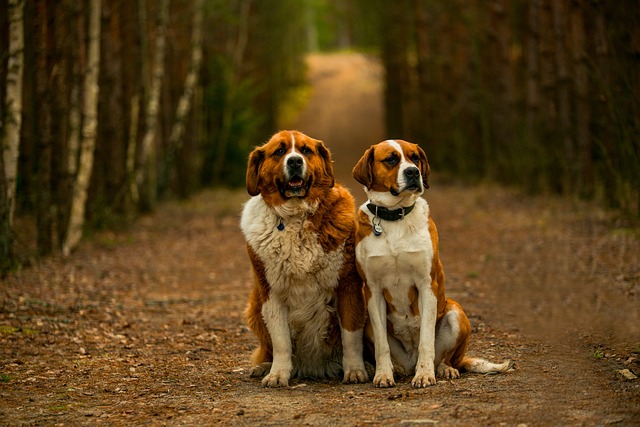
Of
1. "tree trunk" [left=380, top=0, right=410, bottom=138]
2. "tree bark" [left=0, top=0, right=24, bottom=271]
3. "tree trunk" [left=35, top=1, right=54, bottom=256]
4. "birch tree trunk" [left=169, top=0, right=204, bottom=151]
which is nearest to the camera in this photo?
"tree bark" [left=0, top=0, right=24, bottom=271]

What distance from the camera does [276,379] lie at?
6.13m

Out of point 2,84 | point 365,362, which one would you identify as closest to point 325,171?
point 365,362

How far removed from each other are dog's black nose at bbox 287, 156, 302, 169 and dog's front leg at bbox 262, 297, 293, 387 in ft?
3.33

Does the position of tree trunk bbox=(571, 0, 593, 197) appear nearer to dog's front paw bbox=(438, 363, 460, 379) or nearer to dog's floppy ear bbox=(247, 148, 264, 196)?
dog's floppy ear bbox=(247, 148, 264, 196)

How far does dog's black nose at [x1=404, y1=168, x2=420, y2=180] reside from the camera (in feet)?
19.1

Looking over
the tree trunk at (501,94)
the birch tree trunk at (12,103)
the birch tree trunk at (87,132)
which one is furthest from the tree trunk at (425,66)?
the birch tree trunk at (12,103)

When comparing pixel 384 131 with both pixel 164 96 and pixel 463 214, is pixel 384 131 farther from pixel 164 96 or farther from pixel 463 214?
pixel 463 214

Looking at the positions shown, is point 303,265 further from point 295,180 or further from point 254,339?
point 254,339

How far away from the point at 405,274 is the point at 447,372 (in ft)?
2.57

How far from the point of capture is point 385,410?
16.7ft

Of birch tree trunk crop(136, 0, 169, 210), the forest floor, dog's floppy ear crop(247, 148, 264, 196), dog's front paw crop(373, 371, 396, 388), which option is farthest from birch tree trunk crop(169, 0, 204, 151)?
dog's front paw crop(373, 371, 396, 388)

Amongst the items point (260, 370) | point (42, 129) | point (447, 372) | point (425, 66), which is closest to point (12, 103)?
point (42, 129)

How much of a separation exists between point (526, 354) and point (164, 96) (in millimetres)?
18426

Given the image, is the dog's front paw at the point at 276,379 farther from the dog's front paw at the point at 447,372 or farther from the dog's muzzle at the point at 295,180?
the dog's muzzle at the point at 295,180
